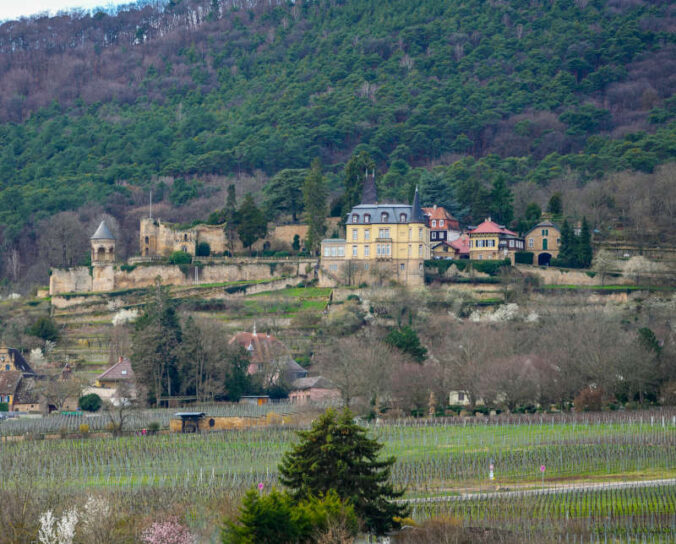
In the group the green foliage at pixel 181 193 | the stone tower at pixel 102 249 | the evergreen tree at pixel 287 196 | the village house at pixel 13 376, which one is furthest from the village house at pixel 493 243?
the green foliage at pixel 181 193

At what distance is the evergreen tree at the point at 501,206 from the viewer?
94.1m

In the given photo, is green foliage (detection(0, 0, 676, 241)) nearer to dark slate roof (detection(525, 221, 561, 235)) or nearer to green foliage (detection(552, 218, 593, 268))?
dark slate roof (detection(525, 221, 561, 235))

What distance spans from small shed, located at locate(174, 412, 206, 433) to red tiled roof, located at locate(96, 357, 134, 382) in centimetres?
1208

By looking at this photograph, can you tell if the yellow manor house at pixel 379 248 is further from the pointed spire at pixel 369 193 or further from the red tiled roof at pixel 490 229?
the red tiled roof at pixel 490 229

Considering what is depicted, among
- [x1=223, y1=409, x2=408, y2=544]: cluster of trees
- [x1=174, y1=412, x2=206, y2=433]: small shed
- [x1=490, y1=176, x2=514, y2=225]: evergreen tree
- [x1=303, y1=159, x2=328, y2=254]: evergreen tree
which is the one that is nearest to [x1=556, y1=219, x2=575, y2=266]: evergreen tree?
[x1=490, y1=176, x2=514, y2=225]: evergreen tree

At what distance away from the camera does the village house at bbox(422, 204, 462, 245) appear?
92125 millimetres

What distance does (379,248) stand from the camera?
288ft

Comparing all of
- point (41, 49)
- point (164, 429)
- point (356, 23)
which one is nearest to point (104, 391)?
point (164, 429)

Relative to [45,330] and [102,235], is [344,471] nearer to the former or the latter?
[45,330]

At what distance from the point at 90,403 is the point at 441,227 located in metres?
34.4

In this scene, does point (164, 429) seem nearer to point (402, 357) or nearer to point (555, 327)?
point (402, 357)

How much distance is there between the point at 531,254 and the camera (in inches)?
3460

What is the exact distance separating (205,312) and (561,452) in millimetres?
41684

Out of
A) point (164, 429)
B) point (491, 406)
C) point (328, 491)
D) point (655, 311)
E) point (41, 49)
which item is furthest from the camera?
point (41, 49)
